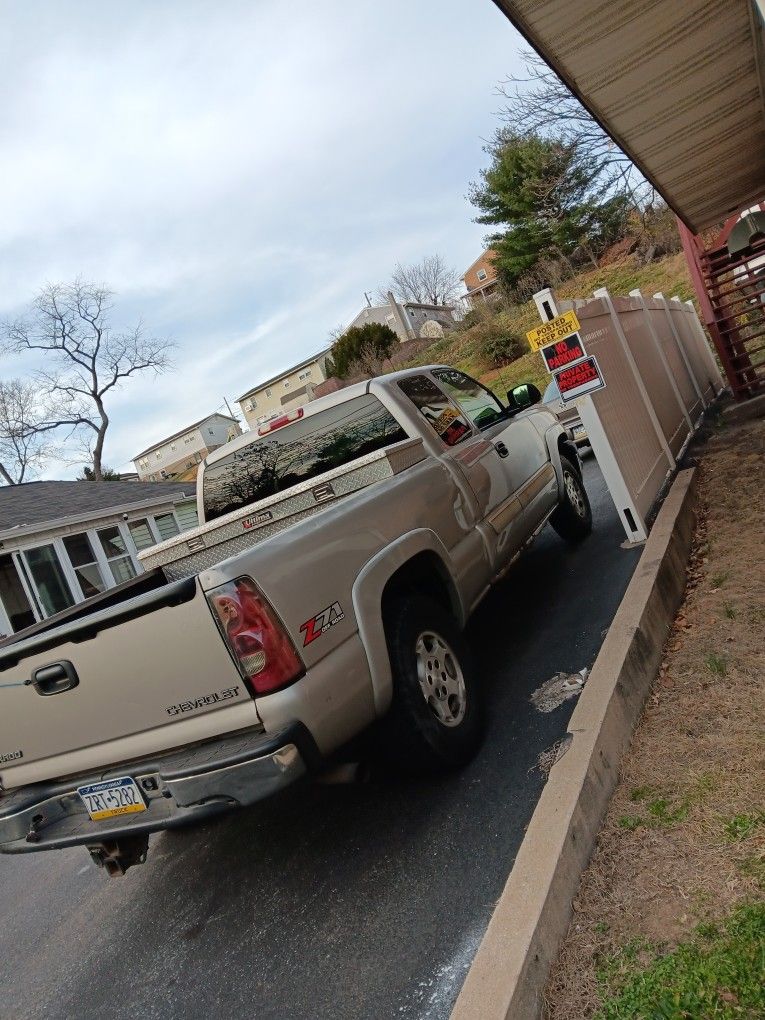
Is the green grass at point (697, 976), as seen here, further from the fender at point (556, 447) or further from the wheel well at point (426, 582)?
the fender at point (556, 447)

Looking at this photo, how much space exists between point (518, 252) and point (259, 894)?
34.9 metres

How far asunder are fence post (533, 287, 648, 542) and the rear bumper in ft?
11.7

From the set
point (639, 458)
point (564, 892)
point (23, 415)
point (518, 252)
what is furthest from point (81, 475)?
point (564, 892)

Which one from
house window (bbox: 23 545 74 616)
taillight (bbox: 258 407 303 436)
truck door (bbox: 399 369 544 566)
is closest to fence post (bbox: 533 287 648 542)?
truck door (bbox: 399 369 544 566)

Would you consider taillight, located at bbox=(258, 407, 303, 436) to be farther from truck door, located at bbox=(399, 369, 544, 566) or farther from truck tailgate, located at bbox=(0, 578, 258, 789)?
truck tailgate, located at bbox=(0, 578, 258, 789)

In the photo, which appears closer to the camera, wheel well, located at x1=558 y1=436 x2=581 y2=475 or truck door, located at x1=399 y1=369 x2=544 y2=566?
truck door, located at x1=399 y1=369 x2=544 y2=566

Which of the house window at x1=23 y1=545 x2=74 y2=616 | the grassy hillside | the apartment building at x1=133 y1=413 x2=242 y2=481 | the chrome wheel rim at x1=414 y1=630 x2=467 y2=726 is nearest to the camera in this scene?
the chrome wheel rim at x1=414 y1=630 x2=467 y2=726

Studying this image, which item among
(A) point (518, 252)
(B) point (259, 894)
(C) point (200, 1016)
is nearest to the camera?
(C) point (200, 1016)

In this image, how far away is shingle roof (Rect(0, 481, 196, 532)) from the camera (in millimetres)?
17562

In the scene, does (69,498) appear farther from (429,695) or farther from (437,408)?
(429,695)

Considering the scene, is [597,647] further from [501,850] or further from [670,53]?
[670,53]

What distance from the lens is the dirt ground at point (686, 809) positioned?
2.17 meters

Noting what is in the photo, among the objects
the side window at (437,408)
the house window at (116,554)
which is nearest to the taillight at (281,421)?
the side window at (437,408)

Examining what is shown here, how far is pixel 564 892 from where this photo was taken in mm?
2348
